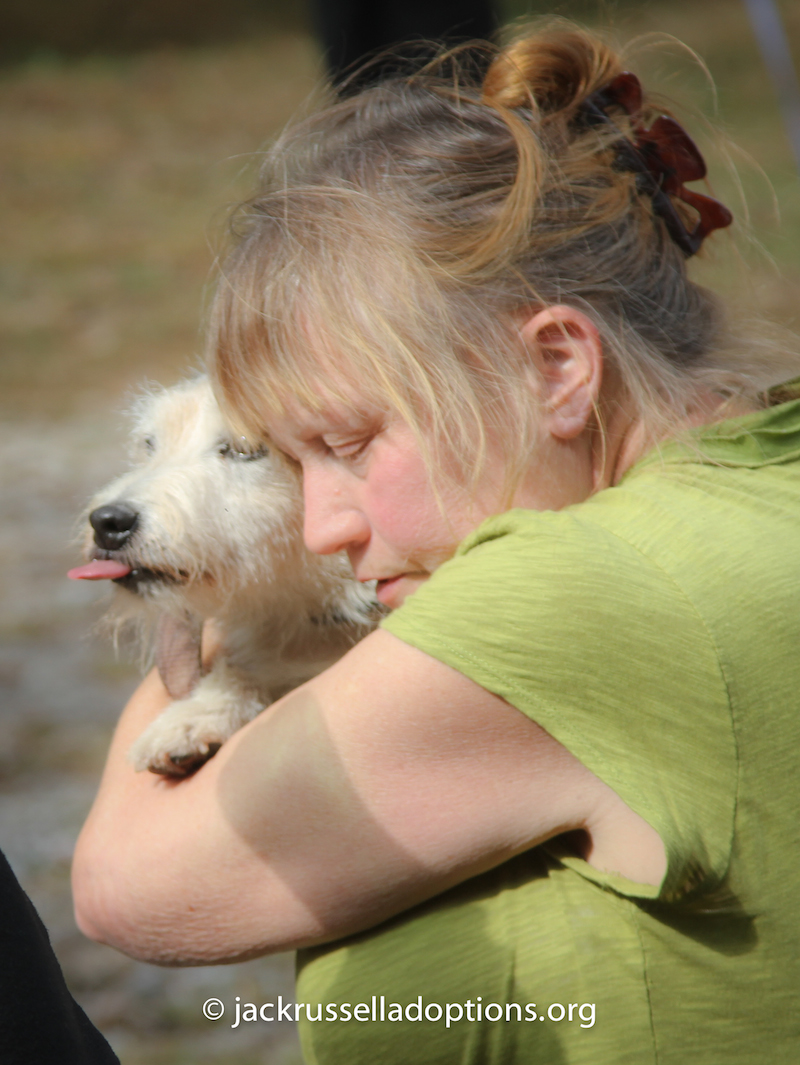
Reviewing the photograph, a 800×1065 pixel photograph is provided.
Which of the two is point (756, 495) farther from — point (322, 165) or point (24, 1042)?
point (24, 1042)

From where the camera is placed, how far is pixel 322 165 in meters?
1.58

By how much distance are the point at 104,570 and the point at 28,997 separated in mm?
1160

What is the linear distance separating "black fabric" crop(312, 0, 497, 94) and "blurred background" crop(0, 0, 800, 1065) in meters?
0.18

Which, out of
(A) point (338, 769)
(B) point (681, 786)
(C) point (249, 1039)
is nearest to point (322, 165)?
(A) point (338, 769)

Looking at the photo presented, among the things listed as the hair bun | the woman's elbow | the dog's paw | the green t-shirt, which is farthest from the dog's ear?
the hair bun

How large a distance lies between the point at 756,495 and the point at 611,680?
319 mm

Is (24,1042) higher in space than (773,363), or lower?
lower

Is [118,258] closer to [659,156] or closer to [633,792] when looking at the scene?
[659,156]

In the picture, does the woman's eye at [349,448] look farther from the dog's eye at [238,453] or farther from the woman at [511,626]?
the dog's eye at [238,453]

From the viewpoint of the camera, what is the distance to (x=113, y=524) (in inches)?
80.7

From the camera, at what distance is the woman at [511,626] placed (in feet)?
3.61

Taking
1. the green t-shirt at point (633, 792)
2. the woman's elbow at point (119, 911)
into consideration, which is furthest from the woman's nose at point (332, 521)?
the woman's elbow at point (119, 911)

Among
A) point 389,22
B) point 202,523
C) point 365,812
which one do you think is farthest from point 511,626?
point 389,22

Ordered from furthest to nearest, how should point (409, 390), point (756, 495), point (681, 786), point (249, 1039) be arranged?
point (249, 1039), point (409, 390), point (756, 495), point (681, 786)
